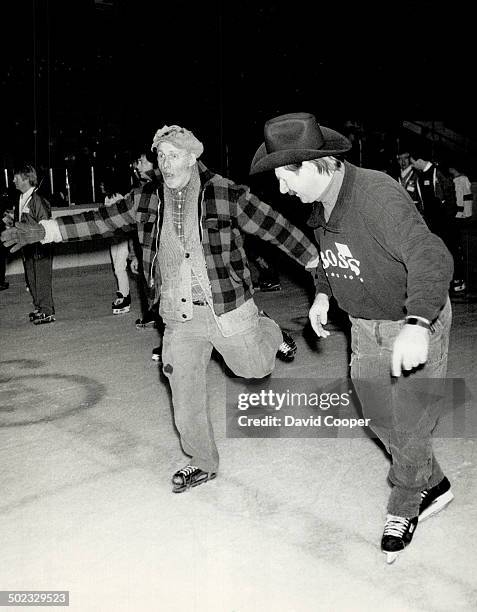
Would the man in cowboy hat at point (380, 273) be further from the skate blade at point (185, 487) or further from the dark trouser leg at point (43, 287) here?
the dark trouser leg at point (43, 287)

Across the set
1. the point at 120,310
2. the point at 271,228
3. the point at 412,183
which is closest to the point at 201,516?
the point at 271,228

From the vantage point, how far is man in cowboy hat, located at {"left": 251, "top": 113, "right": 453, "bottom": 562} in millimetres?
2961

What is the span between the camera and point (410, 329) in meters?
2.83

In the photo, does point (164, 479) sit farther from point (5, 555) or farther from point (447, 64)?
point (447, 64)

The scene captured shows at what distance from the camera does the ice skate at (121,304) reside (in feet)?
30.8

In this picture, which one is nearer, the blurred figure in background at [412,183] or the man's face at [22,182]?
the man's face at [22,182]

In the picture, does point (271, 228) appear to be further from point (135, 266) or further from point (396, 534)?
point (135, 266)

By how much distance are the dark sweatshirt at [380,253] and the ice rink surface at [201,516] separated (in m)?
1.11

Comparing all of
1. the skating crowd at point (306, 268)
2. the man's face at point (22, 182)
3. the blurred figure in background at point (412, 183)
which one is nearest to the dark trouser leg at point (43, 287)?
the man's face at point (22, 182)

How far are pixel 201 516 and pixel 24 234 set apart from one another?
1.77m

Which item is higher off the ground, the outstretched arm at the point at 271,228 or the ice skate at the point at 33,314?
the outstretched arm at the point at 271,228

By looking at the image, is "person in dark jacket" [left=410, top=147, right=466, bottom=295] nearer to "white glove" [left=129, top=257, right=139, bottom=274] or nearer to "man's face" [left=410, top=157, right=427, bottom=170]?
"man's face" [left=410, top=157, right=427, bottom=170]

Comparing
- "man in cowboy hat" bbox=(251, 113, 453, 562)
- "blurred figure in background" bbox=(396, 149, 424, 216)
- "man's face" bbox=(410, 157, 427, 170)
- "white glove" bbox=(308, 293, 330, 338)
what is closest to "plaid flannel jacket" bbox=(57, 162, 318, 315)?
"white glove" bbox=(308, 293, 330, 338)

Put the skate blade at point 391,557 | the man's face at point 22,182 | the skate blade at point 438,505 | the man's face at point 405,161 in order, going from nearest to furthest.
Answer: the skate blade at point 391,557 < the skate blade at point 438,505 < the man's face at point 22,182 < the man's face at point 405,161
